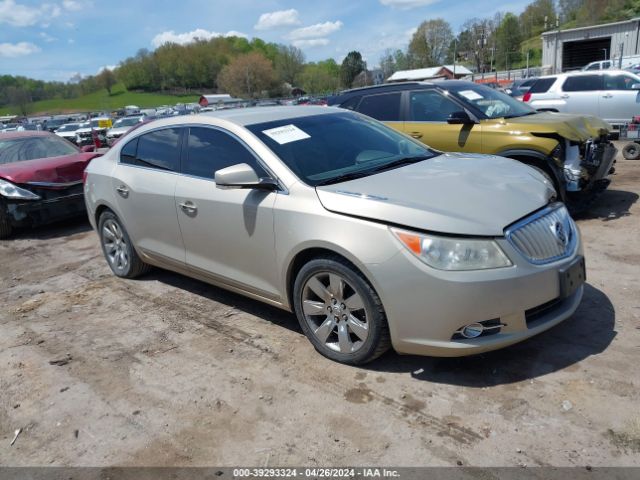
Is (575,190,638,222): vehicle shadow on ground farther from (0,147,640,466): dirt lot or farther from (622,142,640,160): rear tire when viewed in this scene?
(622,142,640,160): rear tire

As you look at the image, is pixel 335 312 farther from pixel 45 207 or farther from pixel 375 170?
pixel 45 207

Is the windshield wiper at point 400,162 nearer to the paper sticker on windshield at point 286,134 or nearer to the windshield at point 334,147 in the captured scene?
the windshield at point 334,147

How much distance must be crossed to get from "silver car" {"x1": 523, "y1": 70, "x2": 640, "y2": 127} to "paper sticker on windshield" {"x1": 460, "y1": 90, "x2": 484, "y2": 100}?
17.9 ft

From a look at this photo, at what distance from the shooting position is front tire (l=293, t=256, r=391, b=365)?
10.0 feet

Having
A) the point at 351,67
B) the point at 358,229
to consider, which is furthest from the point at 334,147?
the point at 351,67

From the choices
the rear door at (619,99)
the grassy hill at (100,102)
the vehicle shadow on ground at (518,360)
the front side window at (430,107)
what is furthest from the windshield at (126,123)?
the grassy hill at (100,102)

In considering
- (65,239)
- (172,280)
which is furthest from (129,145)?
(65,239)

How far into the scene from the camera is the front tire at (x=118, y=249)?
5.18 meters

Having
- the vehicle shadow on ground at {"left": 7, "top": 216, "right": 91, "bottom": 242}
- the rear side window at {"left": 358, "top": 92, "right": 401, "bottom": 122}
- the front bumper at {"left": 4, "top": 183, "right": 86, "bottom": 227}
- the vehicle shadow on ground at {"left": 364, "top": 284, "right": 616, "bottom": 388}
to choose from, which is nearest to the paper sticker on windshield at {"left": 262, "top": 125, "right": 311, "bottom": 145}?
the vehicle shadow on ground at {"left": 364, "top": 284, "right": 616, "bottom": 388}

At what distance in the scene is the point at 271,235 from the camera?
3502 mm

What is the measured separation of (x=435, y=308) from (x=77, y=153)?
7821mm

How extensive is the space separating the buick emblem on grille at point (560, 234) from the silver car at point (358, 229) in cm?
1

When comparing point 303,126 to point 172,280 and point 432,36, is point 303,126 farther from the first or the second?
point 432,36

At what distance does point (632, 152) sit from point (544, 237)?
7.96 meters
